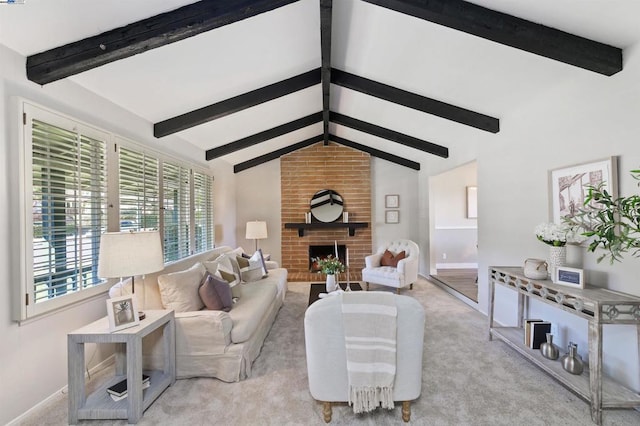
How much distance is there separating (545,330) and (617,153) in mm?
1558

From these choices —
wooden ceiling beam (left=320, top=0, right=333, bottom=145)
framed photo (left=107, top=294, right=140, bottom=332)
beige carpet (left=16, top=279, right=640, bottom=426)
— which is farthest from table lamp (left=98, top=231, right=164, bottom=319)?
wooden ceiling beam (left=320, top=0, right=333, bottom=145)

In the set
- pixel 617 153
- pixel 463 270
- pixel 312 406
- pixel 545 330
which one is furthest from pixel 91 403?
pixel 463 270

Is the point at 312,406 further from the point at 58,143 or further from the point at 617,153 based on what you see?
the point at 617,153

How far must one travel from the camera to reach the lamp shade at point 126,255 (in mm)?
1980

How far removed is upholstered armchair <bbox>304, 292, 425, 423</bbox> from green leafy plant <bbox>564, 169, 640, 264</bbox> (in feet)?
3.71

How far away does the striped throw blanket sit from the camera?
67.7 inches

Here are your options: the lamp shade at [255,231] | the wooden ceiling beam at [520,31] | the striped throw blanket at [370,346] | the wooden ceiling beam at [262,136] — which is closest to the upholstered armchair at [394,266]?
the lamp shade at [255,231]

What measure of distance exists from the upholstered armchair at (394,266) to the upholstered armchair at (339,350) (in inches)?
117

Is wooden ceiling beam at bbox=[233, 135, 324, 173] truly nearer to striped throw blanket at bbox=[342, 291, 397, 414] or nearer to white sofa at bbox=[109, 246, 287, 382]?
white sofa at bbox=[109, 246, 287, 382]

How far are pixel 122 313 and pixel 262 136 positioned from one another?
3.62 meters

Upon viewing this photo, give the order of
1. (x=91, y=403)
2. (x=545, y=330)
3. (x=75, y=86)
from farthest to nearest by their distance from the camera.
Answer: (x=545, y=330)
(x=75, y=86)
(x=91, y=403)

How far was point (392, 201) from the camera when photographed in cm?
655

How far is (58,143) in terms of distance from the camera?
2.20 metres

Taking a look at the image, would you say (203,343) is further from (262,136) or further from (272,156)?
(272,156)
